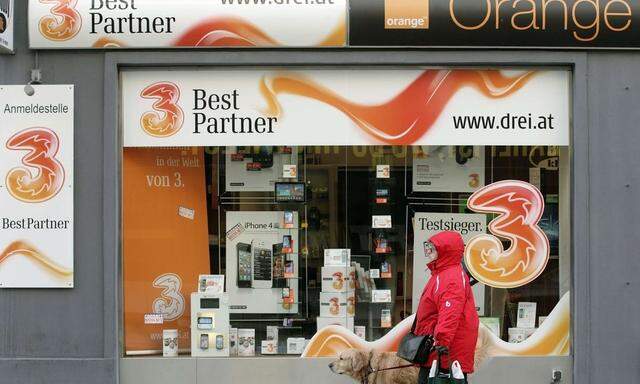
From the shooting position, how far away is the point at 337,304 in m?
7.58

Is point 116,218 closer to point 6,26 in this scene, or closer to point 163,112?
point 163,112

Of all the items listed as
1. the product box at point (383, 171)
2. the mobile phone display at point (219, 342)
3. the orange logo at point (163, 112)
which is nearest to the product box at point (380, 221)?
the product box at point (383, 171)

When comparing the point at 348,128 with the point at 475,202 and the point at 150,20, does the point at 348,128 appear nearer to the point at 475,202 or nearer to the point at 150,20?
the point at 475,202

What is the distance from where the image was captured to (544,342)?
24.4 ft

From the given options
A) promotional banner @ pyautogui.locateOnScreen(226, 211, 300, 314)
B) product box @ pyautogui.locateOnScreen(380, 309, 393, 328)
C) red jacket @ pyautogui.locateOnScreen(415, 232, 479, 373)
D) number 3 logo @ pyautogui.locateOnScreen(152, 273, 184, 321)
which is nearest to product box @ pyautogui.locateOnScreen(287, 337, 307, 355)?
promotional banner @ pyautogui.locateOnScreen(226, 211, 300, 314)

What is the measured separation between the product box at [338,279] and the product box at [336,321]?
0.27 metres

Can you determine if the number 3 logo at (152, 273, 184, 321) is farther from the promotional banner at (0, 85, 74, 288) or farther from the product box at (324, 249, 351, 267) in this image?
the product box at (324, 249, 351, 267)

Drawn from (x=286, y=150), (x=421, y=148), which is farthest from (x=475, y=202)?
(x=286, y=150)

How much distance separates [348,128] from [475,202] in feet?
4.62

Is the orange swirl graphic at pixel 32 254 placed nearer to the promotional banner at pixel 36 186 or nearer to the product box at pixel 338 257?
the promotional banner at pixel 36 186

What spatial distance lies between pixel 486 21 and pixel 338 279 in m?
2.76

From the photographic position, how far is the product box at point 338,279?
7602mm

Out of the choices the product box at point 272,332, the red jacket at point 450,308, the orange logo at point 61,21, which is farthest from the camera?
the product box at point 272,332

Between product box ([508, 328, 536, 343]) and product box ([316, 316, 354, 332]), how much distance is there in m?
1.51
